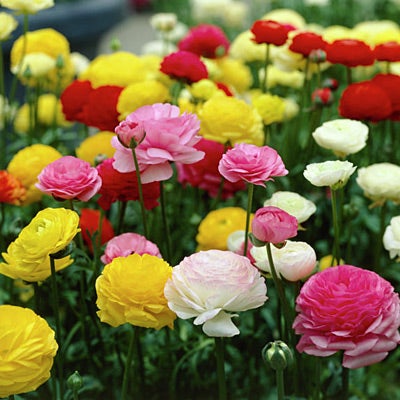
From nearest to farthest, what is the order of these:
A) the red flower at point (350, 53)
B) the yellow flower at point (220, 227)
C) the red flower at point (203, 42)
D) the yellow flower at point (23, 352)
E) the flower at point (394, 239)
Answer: the yellow flower at point (23, 352) → the flower at point (394, 239) → the yellow flower at point (220, 227) → the red flower at point (350, 53) → the red flower at point (203, 42)

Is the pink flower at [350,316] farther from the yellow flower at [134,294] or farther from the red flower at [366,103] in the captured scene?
the red flower at [366,103]

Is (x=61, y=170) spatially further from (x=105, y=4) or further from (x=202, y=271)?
(x=105, y=4)

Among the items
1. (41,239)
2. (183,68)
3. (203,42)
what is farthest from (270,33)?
(41,239)

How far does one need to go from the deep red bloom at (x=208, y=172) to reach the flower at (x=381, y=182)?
220 millimetres

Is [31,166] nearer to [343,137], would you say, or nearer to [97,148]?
[97,148]

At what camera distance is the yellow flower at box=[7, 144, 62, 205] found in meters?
1.17

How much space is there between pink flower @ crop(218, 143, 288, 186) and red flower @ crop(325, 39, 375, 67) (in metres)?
0.42

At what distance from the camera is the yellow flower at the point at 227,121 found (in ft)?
3.76

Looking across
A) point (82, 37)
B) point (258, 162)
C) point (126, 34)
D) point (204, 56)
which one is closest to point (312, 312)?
point (258, 162)

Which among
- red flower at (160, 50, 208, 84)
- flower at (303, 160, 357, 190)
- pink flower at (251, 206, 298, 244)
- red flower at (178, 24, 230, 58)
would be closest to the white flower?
flower at (303, 160, 357, 190)

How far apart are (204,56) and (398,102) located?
1.58 feet

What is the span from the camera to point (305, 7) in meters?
3.20

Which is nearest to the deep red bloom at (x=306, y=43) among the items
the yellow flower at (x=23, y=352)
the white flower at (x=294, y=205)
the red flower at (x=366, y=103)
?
the red flower at (x=366, y=103)

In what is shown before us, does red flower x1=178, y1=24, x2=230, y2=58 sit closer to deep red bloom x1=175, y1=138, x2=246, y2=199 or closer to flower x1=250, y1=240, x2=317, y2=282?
deep red bloom x1=175, y1=138, x2=246, y2=199
